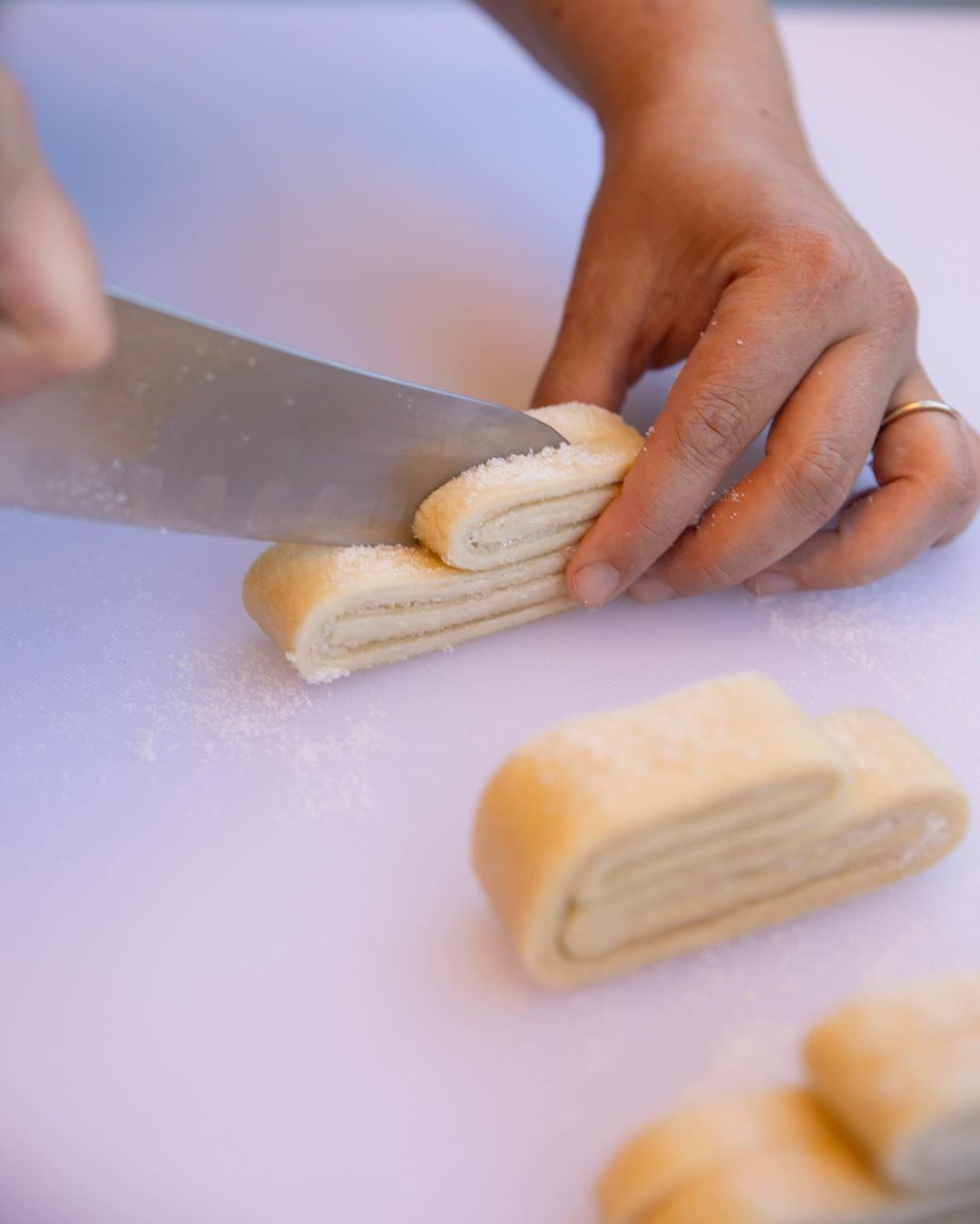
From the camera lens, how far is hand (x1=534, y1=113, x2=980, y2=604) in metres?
1.58

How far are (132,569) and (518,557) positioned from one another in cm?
56

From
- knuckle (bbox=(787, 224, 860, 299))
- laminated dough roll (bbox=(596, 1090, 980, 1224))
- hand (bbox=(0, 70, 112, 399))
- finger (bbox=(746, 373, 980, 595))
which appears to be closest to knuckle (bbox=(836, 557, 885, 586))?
finger (bbox=(746, 373, 980, 595))

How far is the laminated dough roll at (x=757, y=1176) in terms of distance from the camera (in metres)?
0.95

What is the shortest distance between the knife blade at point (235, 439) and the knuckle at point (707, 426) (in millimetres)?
179

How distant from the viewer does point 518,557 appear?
159 centimetres

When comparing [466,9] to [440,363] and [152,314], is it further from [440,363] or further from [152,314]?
[152,314]

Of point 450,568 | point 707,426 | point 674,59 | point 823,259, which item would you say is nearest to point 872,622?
point 707,426

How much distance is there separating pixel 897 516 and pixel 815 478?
0.52ft

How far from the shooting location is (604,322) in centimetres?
184

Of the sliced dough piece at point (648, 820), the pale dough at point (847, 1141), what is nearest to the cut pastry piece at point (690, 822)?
the sliced dough piece at point (648, 820)

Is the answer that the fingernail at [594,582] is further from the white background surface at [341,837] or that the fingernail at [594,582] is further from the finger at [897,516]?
the finger at [897,516]

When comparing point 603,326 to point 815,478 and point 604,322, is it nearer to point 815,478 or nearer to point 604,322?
point 604,322

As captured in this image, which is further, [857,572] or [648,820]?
[857,572]

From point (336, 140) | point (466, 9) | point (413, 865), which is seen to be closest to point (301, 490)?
point (413, 865)
